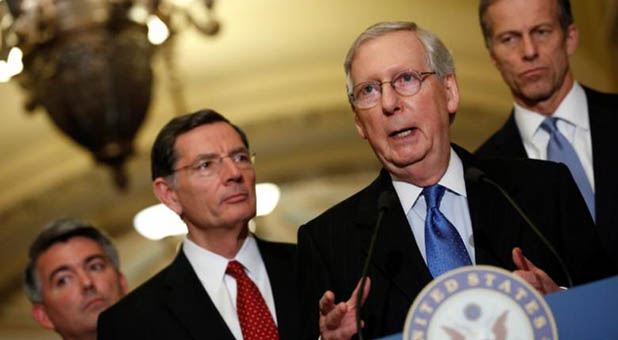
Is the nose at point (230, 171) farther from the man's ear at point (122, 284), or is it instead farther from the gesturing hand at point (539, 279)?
the gesturing hand at point (539, 279)

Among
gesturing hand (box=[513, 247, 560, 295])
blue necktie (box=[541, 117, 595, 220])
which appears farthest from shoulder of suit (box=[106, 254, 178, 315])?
gesturing hand (box=[513, 247, 560, 295])

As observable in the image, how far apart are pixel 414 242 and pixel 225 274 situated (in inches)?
32.6

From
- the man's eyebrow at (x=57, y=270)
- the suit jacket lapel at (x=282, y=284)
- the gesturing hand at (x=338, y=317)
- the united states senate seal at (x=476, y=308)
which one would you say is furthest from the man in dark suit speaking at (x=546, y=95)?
the man's eyebrow at (x=57, y=270)

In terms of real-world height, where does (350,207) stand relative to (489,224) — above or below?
above

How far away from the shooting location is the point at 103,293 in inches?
150

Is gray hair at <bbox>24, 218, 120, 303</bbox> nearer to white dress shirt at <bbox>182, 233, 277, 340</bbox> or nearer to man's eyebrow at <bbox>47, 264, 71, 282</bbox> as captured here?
man's eyebrow at <bbox>47, 264, 71, 282</bbox>

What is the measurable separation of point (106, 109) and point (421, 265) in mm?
4637

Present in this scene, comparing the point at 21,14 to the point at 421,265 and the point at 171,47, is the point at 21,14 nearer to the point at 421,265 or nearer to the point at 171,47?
the point at 171,47

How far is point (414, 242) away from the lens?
8.04ft

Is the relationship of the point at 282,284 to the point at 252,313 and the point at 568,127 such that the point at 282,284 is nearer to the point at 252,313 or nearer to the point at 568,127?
the point at 252,313

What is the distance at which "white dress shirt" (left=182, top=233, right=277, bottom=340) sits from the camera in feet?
10.1

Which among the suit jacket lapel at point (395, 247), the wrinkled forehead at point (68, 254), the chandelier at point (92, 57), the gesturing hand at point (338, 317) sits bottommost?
the gesturing hand at point (338, 317)

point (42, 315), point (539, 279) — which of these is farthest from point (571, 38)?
point (42, 315)

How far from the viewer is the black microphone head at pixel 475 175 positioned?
237 cm
